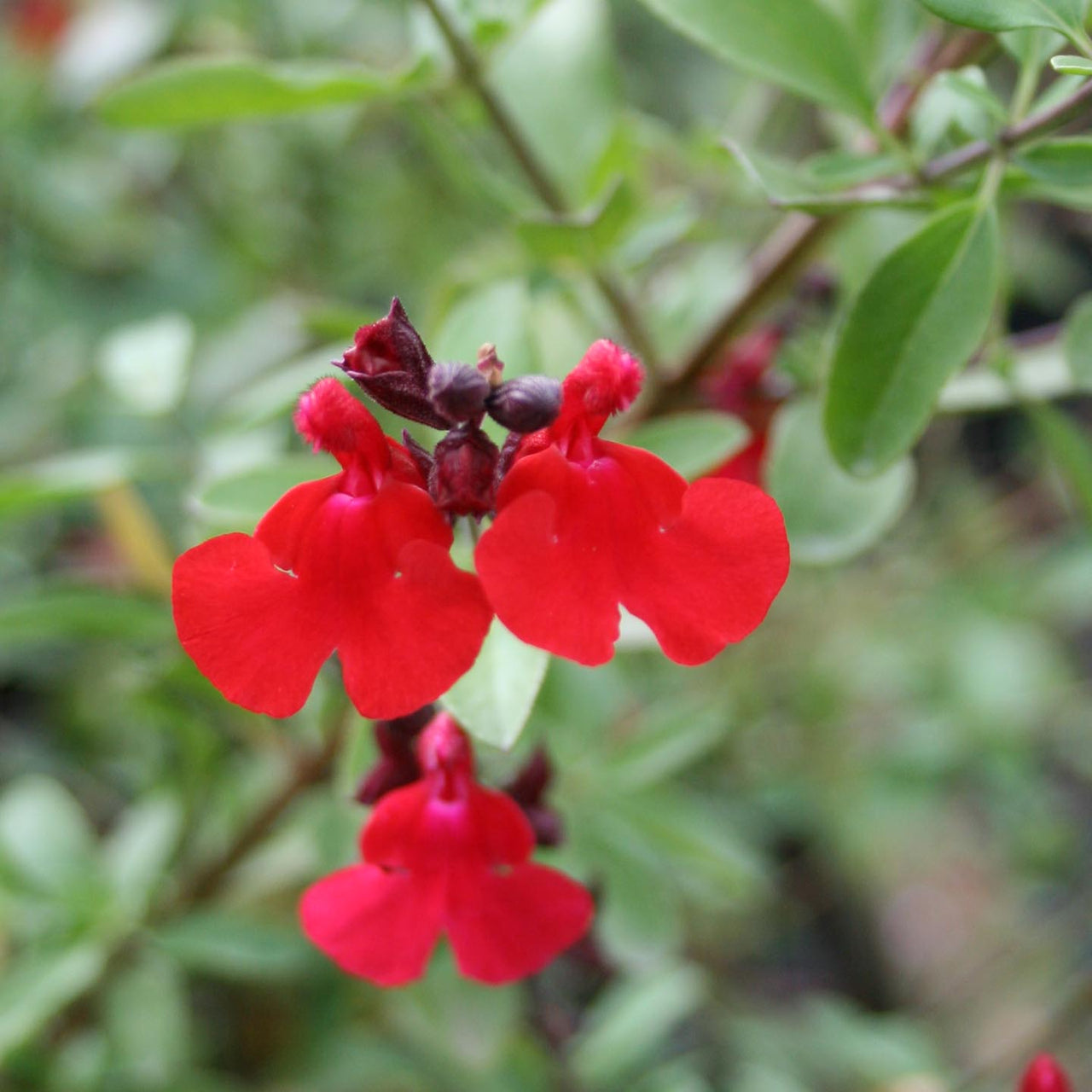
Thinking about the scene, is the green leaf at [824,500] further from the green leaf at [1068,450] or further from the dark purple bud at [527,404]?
the dark purple bud at [527,404]

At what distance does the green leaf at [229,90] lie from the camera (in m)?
0.78

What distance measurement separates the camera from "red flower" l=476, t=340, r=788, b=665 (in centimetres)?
50

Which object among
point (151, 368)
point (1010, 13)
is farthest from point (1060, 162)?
point (151, 368)

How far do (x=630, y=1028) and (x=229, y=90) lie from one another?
39.1 inches

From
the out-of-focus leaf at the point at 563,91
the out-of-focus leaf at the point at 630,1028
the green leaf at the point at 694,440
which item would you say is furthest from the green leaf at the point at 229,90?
the out-of-focus leaf at the point at 630,1028

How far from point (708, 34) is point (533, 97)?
12.8 inches

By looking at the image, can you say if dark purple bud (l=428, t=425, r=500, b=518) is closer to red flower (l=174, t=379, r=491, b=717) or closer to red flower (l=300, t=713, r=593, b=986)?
red flower (l=174, t=379, r=491, b=717)

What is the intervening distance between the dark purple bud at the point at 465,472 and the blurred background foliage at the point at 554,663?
115 millimetres

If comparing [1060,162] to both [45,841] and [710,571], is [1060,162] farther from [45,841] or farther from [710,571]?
[45,841]

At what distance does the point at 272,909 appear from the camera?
1.25 meters

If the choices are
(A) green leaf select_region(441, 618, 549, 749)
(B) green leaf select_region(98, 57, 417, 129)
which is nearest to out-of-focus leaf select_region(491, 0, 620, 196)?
(B) green leaf select_region(98, 57, 417, 129)

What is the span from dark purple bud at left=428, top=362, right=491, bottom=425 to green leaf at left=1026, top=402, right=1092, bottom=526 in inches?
19.7

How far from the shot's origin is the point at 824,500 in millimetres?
839

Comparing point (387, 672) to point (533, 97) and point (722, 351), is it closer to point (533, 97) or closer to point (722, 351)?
point (722, 351)
